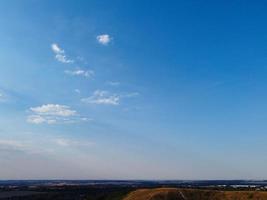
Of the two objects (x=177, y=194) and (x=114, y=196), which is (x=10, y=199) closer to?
(x=114, y=196)

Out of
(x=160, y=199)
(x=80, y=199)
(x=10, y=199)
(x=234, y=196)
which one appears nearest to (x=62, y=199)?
(x=80, y=199)

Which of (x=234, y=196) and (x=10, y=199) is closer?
(x=234, y=196)

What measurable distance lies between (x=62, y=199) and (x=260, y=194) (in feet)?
255

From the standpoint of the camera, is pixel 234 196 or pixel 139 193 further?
pixel 139 193

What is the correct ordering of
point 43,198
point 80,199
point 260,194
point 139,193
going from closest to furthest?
point 260,194 → point 139,193 → point 80,199 → point 43,198

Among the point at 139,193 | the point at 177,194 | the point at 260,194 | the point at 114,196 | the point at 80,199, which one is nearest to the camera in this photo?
the point at 260,194

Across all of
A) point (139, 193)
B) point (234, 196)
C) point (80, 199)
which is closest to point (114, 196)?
point (139, 193)

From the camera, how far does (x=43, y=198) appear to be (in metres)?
151

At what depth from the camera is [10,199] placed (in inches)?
5807

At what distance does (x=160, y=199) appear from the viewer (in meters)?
96.1

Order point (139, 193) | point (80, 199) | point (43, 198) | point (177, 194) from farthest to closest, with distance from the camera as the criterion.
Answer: point (43, 198) → point (80, 199) → point (139, 193) → point (177, 194)

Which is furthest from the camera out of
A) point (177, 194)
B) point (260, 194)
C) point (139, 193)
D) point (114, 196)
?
point (114, 196)

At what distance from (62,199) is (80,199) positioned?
8290 millimetres

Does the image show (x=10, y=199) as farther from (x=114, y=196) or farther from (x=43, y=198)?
(x=114, y=196)
